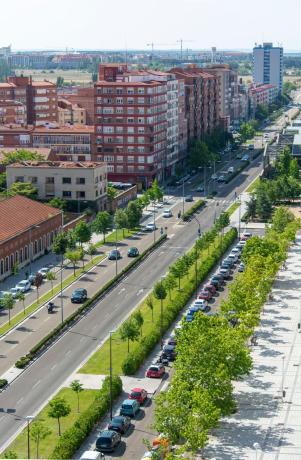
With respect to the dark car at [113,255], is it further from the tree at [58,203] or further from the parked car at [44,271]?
the tree at [58,203]

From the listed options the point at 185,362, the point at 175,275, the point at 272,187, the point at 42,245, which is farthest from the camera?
the point at 272,187

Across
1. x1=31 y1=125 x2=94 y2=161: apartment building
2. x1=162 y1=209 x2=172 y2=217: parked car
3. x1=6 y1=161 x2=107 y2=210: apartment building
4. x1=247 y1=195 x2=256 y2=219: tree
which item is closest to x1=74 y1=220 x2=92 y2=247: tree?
x1=6 y1=161 x2=107 y2=210: apartment building

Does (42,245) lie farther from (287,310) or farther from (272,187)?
(272,187)

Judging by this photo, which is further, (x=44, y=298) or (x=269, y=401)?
(x=44, y=298)

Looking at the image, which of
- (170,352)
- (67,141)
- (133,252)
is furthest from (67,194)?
(170,352)

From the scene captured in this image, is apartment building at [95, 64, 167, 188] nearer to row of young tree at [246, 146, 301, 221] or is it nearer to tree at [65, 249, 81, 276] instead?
row of young tree at [246, 146, 301, 221]

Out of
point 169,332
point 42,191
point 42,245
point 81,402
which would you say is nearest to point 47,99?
point 42,191

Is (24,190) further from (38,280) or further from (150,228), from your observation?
(38,280)

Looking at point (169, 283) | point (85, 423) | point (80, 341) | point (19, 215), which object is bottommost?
point (80, 341)
